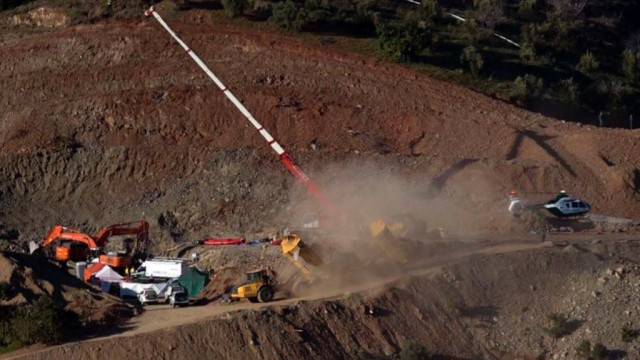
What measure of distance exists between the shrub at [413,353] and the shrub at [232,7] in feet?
99.3

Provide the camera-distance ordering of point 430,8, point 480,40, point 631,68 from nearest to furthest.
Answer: point 480,40 < point 631,68 < point 430,8

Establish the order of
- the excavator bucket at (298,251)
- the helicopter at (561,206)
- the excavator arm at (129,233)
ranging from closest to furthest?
the excavator bucket at (298,251)
the excavator arm at (129,233)
the helicopter at (561,206)

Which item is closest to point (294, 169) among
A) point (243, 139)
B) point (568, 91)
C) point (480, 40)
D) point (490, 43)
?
point (243, 139)

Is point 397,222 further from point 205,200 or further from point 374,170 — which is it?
point 205,200

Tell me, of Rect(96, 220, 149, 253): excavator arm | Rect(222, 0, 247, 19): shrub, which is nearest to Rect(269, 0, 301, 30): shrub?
Rect(222, 0, 247, 19): shrub

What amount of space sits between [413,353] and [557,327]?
6585 millimetres

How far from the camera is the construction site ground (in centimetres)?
4094

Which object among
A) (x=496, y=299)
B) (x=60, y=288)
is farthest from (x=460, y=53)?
(x=60, y=288)

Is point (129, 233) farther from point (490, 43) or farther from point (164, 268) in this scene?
point (490, 43)

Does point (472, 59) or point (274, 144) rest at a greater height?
point (274, 144)

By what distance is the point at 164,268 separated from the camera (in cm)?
4634

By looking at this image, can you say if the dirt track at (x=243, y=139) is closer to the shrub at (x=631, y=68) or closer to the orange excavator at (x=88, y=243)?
the orange excavator at (x=88, y=243)

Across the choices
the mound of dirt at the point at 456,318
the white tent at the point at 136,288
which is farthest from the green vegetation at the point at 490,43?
the white tent at the point at 136,288

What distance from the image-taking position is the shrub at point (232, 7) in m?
64.6
